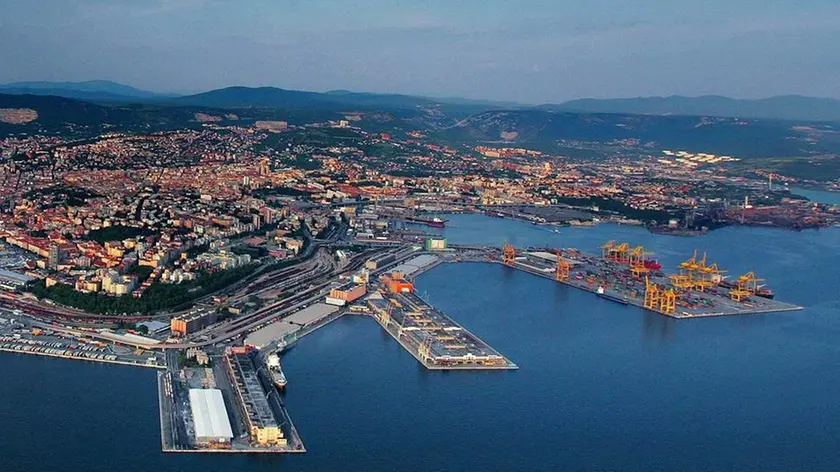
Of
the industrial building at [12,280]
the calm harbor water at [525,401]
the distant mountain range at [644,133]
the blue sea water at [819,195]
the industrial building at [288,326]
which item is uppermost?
the distant mountain range at [644,133]

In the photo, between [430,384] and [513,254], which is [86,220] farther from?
[430,384]

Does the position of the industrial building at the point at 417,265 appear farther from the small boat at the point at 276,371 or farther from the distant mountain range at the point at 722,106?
the distant mountain range at the point at 722,106

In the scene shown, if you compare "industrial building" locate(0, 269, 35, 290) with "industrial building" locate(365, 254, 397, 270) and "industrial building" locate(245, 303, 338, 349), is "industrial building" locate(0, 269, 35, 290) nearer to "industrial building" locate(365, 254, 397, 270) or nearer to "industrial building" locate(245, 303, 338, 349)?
"industrial building" locate(245, 303, 338, 349)

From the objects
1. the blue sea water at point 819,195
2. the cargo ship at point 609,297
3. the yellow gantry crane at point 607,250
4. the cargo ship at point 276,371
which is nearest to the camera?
the cargo ship at point 276,371

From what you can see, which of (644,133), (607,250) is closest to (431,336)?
(607,250)

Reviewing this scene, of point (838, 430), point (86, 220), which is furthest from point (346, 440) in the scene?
point (86, 220)

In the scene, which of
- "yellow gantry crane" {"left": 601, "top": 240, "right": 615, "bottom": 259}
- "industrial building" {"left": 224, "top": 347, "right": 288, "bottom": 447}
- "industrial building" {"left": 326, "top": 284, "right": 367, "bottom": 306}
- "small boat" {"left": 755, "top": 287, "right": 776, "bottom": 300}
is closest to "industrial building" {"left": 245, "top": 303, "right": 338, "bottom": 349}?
"industrial building" {"left": 326, "top": 284, "right": 367, "bottom": 306}

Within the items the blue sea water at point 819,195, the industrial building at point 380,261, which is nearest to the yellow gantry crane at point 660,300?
the industrial building at point 380,261

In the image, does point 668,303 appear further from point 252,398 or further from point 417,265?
point 252,398
